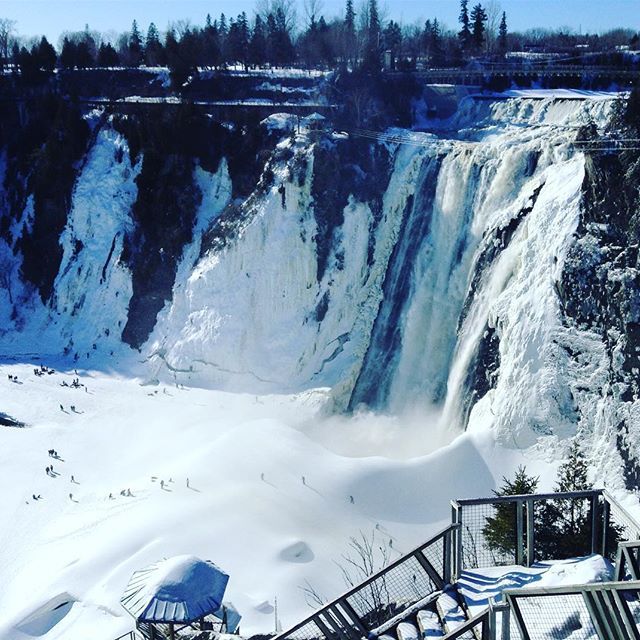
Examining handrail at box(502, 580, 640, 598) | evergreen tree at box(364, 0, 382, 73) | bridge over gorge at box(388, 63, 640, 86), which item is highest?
evergreen tree at box(364, 0, 382, 73)

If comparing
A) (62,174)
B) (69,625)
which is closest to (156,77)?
(62,174)

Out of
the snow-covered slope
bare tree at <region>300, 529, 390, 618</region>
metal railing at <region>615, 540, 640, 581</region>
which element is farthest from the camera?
the snow-covered slope

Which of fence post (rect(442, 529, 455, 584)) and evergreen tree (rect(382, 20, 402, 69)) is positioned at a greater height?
evergreen tree (rect(382, 20, 402, 69))

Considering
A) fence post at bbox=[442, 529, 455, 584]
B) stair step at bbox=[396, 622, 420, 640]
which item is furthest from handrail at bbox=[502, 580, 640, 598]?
fence post at bbox=[442, 529, 455, 584]

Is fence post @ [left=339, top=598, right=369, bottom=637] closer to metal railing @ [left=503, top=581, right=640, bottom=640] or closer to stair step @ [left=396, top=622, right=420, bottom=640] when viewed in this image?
stair step @ [left=396, top=622, right=420, bottom=640]

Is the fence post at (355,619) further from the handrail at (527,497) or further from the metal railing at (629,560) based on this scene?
the metal railing at (629,560)
